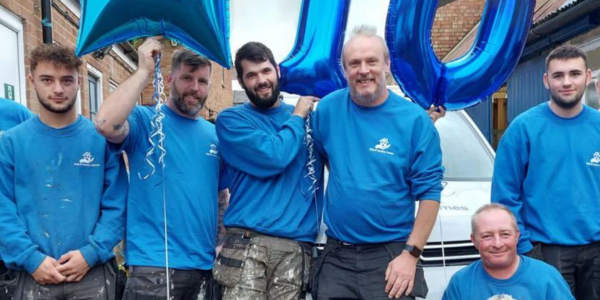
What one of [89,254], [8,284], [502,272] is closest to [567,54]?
[502,272]

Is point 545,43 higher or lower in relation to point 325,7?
higher

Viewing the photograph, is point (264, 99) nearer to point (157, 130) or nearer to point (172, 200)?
point (157, 130)

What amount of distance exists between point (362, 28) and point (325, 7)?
37cm

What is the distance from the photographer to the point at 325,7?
3.46 m

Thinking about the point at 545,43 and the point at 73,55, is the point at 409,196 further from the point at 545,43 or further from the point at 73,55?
the point at 545,43

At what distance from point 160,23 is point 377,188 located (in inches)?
56.5

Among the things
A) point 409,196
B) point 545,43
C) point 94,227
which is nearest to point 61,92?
point 94,227

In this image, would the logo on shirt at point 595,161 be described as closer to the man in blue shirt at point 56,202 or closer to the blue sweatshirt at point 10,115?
the man in blue shirt at point 56,202

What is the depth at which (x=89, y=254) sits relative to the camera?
3123 mm

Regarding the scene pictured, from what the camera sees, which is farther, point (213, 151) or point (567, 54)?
point (567, 54)

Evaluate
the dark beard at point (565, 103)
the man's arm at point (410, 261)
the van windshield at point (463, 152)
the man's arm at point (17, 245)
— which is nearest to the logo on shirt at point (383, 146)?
the man's arm at point (410, 261)

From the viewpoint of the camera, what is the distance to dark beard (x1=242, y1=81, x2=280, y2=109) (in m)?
3.33

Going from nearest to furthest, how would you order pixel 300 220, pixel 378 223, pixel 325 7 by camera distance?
1. pixel 378 223
2. pixel 300 220
3. pixel 325 7

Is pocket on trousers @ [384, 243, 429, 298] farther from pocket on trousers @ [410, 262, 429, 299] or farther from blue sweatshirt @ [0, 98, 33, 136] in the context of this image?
blue sweatshirt @ [0, 98, 33, 136]
